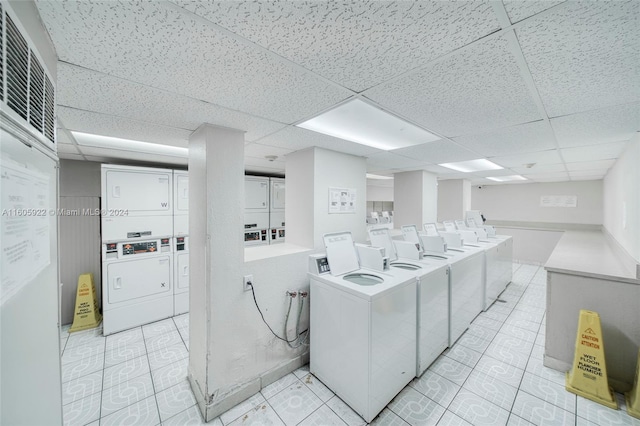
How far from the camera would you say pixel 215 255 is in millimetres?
1805

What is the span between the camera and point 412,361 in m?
2.05

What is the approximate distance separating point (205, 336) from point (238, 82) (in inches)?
69.2

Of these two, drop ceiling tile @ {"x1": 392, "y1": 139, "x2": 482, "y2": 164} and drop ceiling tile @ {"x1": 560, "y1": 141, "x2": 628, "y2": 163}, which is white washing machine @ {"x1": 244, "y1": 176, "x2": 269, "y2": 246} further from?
drop ceiling tile @ {"x1": 560, "y1": 141, "x2": 628, "y2": 163}

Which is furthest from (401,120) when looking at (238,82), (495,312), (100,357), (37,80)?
(100,357)

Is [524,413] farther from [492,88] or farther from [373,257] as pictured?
[492,88]

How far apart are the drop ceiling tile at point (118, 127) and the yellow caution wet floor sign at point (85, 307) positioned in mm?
2311

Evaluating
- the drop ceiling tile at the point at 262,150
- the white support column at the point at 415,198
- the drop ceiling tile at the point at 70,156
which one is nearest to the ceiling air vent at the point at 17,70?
the drop ceiling tile at the point at 262,150

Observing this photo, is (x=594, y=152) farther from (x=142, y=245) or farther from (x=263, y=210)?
(x=142, y=245)

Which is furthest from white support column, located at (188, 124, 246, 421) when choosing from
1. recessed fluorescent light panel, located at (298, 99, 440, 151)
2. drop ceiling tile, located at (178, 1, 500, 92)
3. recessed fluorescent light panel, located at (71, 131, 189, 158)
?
drop ceiling tile, located at (178, 1, 500, 92)

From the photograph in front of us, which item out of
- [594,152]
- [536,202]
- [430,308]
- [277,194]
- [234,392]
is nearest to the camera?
[234,392]

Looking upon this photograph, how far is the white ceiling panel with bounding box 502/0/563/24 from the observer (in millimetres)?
709

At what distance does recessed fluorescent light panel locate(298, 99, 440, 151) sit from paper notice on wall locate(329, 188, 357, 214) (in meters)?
0.58

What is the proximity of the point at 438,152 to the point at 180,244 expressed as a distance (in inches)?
142

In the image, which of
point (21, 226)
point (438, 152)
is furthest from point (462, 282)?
point (21, 226)
